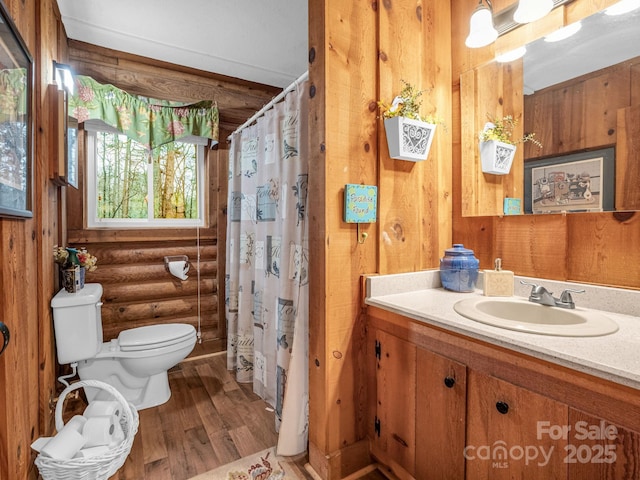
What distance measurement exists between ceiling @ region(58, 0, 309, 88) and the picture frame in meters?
1.15

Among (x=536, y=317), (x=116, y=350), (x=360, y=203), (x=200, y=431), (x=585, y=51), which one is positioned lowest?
(x=200, y=431)

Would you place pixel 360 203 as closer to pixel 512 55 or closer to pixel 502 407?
pixel 502 407

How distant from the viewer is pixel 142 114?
8.55ft

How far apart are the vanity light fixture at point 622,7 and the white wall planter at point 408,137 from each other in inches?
28.6

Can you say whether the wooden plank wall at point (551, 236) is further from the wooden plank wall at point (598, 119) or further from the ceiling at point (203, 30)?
the ceiling at point (203, 30)

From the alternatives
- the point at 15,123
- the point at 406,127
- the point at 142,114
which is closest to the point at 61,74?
the point at 142,114

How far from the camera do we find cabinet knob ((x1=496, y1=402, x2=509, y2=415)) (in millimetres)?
998

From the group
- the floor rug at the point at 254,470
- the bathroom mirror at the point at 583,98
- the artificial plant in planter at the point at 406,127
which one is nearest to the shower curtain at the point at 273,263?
the floor rug at the point at 254,470

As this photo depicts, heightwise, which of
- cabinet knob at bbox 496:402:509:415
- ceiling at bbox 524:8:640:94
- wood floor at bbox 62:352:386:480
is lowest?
wood floor at bbox 62:352:386:480

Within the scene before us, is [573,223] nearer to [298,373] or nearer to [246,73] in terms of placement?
[298,373]

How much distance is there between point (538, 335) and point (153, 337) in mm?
2151

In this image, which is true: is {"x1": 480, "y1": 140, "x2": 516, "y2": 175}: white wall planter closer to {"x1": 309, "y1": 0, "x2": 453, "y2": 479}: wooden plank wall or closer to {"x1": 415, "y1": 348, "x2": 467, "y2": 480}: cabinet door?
{"x1": 309, "y1": 0, "x2": 453, "y2": 479}: wooden plank wall

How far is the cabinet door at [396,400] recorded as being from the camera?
4.35 feet

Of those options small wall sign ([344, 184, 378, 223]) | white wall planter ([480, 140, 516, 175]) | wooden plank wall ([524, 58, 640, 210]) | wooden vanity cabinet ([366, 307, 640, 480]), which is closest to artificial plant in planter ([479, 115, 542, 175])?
white wall planter ([480, 140, 516, 175])
